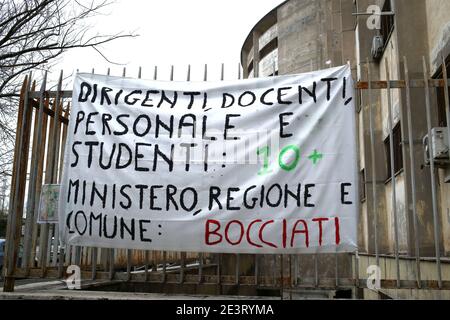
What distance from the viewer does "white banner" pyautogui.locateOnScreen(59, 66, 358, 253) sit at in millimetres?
3908

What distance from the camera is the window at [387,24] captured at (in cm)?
842

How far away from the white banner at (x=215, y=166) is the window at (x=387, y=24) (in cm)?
507

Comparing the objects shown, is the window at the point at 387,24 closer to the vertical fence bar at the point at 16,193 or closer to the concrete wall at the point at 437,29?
the concrete wall at the point at 437,29

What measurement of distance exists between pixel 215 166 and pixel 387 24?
6.48 metres

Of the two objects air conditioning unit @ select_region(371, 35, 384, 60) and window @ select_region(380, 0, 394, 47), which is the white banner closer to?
window @ select_region(380, 0, 394, 47)

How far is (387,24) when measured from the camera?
8859mm

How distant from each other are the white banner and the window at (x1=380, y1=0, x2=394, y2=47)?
507 centimetres

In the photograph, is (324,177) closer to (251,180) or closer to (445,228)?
(251,180)

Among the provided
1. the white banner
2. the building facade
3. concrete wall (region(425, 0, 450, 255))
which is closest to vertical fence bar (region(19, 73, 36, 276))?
the white banner

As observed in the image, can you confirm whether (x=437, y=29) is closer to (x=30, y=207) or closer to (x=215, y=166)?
(x=215, y=166)

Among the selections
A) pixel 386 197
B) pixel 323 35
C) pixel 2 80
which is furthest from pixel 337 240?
pixel 323 35

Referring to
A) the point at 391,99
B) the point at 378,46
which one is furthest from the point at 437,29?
the point at 378,46

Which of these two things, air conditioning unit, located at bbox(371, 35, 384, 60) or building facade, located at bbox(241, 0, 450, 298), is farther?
air conditioning unit, located at bbox(371, 35, 384, 60)
